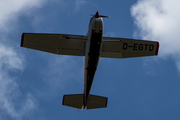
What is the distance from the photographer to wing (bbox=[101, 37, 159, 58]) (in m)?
22.8

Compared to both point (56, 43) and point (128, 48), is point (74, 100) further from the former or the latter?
point (128, 48)

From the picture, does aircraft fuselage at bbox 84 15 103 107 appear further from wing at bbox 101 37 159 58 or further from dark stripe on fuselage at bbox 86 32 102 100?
wing at bbox 101 37 159 58

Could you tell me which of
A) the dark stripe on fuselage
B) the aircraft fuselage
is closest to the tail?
the aircraft fuselage

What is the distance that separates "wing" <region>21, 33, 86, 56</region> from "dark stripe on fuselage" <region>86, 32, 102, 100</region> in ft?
3.46

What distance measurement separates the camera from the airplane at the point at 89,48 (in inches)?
815

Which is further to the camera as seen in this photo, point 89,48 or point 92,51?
point 92,51

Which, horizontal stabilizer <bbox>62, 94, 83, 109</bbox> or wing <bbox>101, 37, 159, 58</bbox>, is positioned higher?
wing <bbox>101, 37, 159, 58</bbox>

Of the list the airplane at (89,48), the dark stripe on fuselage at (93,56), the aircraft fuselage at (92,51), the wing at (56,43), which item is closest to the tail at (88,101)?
the airplane at (89,48)

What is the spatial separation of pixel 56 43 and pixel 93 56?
3.70m

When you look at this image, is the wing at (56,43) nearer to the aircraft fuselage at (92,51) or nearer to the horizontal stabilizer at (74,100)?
the aircraft fuselage at (92,51)

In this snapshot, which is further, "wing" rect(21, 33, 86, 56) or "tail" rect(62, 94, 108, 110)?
"tail" rect(62, 94, 108, 110)

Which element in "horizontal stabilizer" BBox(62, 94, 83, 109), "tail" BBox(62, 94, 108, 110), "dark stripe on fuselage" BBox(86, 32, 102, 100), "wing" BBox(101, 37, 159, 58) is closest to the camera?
"dark stripe on fuselage" BBox(86, 32, 102, 100)

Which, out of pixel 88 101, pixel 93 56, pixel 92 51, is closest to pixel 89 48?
pixel 92 51

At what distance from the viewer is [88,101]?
23469 millimetres
